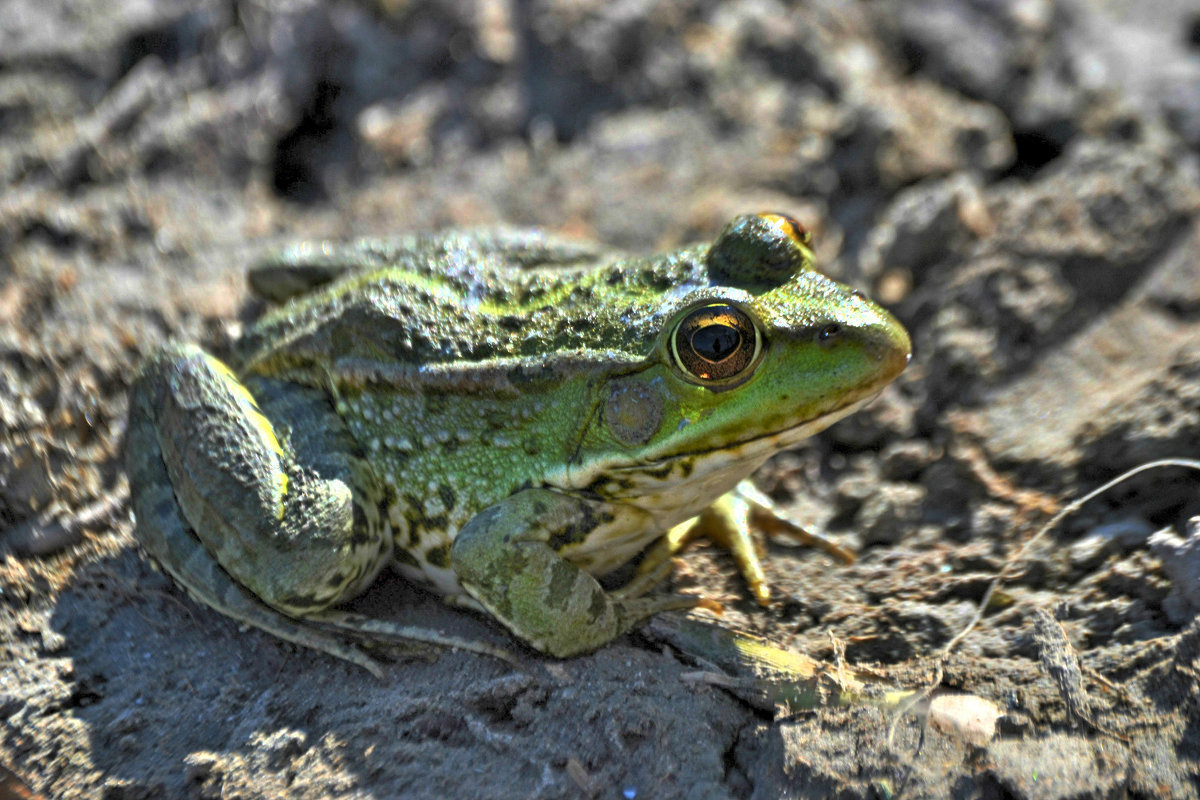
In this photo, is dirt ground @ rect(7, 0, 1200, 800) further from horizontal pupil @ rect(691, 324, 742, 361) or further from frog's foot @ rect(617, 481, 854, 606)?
horizontal pupil @ rect(691, 324, 742, 361)

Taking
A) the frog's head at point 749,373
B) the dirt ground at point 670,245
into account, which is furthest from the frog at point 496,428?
the dirt ground at point 670,245

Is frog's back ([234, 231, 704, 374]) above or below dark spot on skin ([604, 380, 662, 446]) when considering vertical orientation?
above

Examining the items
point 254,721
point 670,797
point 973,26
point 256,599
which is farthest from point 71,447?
point 973,26

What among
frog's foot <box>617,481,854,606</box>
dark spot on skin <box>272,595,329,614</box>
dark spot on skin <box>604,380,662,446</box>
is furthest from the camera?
frog's foot <box>617,481,854,606</box>

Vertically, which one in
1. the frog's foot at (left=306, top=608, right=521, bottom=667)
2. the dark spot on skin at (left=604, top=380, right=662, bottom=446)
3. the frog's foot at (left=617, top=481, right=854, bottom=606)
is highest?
the dark spot on skin at (left=604, top=380, right=662, bottom=446)

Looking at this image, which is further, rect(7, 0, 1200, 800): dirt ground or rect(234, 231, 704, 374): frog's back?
rect(234, 231, 704, 374): frog's back

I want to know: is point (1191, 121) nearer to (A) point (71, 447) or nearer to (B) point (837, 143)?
(B) point (837, 143)

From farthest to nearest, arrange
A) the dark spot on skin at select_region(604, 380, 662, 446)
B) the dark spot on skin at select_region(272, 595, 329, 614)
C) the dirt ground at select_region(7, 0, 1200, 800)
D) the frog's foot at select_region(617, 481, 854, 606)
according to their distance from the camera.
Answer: the frog's foot at select_region(617, 481, 854, 606) → the dark spot on skin at select_region(272, 595, 329, 614) → the dark spot on skin at select_region(604, 380, 662, 446) → the dirt ground at select_region(7, 0, 1200, 800)

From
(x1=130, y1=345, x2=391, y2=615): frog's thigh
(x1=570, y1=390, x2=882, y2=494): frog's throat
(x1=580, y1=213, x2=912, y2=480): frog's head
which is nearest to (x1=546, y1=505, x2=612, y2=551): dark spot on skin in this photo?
(x1=570, y1=390, x2=882, y2=494): frog's throat
